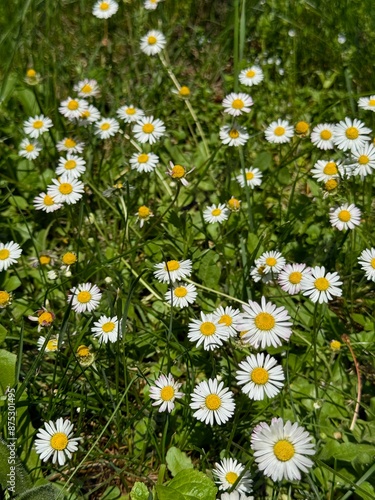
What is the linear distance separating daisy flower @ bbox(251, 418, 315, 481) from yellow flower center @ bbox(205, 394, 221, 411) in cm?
28

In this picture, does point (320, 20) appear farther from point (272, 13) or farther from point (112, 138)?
point (112, 138)

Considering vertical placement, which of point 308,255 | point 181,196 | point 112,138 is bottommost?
point 308,255

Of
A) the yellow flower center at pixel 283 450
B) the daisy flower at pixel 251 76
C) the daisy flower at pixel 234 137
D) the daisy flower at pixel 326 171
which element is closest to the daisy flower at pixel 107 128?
the daisy flower at pixel 234 137

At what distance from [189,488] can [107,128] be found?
1584mm

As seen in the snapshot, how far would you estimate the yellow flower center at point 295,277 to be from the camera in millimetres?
1896

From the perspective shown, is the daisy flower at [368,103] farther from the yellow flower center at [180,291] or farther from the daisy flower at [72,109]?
the daisy flower at [72,109]

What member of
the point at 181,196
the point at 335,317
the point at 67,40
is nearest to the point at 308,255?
the point at 335,317

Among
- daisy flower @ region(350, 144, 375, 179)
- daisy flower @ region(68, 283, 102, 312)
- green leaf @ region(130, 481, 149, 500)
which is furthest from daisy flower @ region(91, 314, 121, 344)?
daisy flower @ region(350, 144, 375, 179)

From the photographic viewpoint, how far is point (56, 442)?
1598 mm

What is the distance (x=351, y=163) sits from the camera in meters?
2.19

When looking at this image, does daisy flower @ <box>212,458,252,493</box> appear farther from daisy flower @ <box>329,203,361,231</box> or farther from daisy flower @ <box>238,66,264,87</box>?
daisy flower @ <box>238,66,264,87</box>

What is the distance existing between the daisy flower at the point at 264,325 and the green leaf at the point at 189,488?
0.39 metres

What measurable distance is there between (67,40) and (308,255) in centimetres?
193

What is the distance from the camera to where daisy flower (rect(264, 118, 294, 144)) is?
2430mm
